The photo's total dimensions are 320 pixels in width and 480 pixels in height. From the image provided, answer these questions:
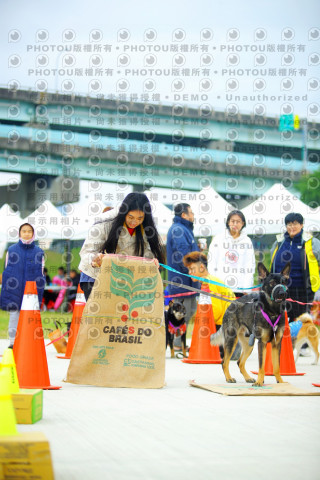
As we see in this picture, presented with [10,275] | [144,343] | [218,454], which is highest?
[10,275]

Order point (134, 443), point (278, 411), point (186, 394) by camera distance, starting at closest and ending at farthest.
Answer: point (134, 443), point (278, 411), point (186, 394)

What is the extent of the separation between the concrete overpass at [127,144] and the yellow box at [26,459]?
77.6 ft

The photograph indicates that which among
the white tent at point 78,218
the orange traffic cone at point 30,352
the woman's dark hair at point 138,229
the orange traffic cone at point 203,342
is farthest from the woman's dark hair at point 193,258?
the white tent at point 78,218

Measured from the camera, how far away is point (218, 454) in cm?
448

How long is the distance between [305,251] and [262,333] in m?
3.39

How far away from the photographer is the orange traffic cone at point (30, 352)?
24.2 ft

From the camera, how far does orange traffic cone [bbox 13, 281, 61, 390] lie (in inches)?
290

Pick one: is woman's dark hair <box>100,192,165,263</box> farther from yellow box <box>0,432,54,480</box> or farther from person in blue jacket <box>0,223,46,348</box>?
yellow box <box>0,432,54,480</box>

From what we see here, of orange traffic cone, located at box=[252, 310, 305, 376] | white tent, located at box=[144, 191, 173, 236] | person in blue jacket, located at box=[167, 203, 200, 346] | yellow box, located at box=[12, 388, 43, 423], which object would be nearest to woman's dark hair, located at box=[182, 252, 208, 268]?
person in blue jacket, located at box=[167, 203, 200, 346]

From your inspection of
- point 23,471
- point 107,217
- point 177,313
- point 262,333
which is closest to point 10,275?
point 177,313

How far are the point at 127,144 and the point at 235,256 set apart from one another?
88.9 ft

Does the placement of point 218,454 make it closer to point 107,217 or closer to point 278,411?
point 278,411

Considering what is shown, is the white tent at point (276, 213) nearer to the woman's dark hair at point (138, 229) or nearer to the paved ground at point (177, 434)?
the woman's dark hair at point (138, 229)

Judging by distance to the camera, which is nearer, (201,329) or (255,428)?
(255,428)
